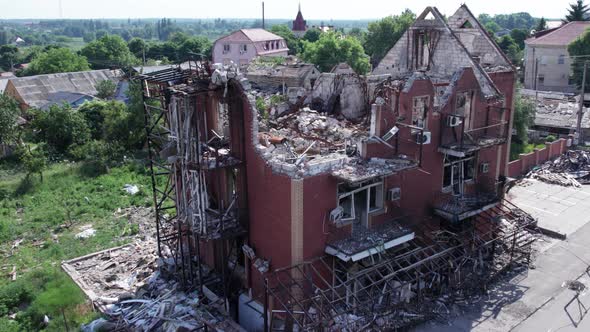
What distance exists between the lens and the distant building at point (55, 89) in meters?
54.1

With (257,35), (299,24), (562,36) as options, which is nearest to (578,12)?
(562,36)

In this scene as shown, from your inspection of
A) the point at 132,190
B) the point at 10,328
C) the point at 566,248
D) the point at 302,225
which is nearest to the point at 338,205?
the point at 302,225

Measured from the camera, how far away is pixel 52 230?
26344mm

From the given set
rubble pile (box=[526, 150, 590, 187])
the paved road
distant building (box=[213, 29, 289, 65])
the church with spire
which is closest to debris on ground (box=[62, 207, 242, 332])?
the paved road

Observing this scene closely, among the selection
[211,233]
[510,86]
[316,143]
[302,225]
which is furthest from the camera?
[510,86]

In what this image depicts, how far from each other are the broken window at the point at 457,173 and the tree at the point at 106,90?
45877 mm

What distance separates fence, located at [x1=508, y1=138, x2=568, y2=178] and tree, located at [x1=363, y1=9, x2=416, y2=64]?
44.5m

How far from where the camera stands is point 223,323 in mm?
16828

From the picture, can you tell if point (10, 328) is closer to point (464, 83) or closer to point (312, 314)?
point (312, 314)

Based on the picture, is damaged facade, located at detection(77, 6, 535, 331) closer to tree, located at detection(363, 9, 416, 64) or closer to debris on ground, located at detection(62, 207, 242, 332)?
debris on ground, located at detection(62, 207, 242, 332)

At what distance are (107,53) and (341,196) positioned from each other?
86199mm

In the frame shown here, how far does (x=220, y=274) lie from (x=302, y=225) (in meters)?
5.42

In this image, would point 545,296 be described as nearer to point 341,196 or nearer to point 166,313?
point 341,196

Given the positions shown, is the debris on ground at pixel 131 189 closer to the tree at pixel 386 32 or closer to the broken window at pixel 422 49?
the broken window at pixel 422 49
